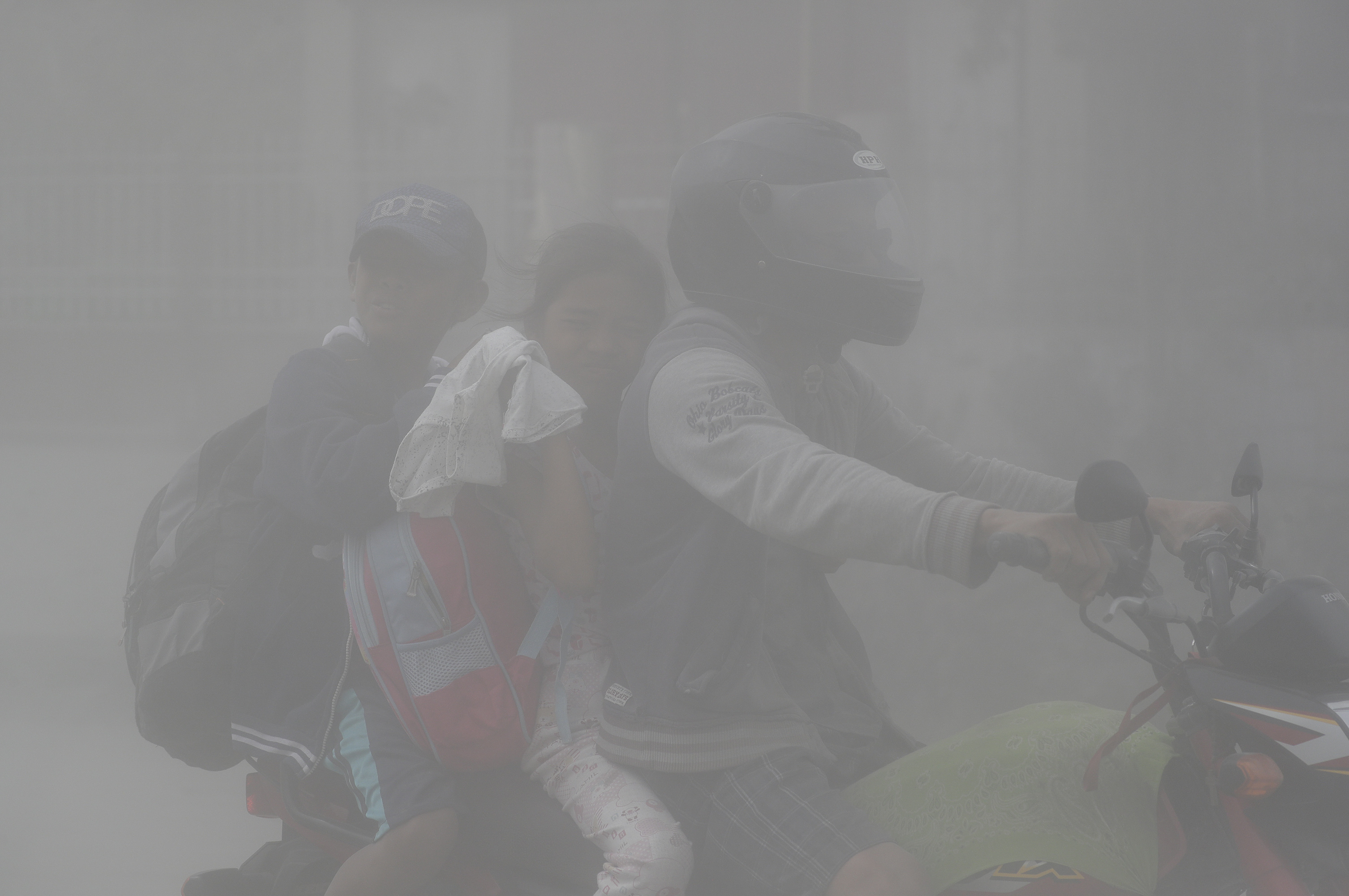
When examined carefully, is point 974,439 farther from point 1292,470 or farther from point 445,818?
point 445,818

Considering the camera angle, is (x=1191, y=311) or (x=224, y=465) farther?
(x=1191, y=311)

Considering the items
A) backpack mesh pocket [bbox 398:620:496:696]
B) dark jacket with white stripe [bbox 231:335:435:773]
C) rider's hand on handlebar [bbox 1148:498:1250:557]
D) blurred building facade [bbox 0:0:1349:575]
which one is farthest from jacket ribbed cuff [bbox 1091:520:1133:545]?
blurred building facade [bbox 0:0:1349:575]

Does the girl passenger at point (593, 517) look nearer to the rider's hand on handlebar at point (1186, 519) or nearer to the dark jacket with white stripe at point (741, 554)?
the dark jacket with white stripe at point (741, 554)

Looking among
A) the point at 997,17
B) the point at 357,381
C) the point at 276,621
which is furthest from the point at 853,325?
the point at 997,17

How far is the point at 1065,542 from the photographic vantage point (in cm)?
117

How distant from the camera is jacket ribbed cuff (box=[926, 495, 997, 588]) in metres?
1.18

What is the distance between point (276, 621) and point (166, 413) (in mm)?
2292

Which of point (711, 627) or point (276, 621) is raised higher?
point (711, 627)

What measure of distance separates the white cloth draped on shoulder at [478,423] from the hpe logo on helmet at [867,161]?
548 millimetres

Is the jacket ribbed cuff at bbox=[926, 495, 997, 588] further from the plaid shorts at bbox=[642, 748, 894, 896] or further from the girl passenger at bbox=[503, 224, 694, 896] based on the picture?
the girl passenger at bbox=[503, 224, 694, 896]

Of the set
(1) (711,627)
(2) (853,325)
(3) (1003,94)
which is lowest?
(1) (711,627)

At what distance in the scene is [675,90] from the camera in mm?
3324

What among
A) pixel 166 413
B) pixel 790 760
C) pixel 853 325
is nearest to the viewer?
pixel 790 760

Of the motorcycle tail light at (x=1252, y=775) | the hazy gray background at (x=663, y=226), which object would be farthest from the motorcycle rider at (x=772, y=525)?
the hazy gray background at (x=663, y=226)
